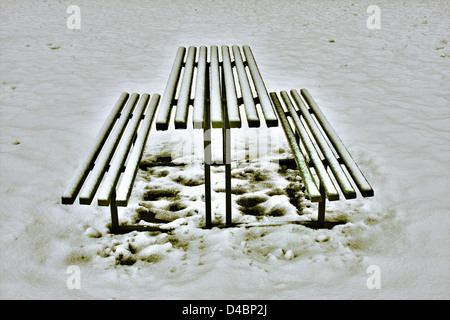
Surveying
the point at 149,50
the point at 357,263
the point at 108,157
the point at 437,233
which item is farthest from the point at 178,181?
the point at 149,50

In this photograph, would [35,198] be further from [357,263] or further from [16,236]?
[357,263]

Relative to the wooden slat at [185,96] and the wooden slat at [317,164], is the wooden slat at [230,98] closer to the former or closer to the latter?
the wooden slat at [185,96]

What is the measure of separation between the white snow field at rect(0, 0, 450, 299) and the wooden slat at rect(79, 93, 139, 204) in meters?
0.49

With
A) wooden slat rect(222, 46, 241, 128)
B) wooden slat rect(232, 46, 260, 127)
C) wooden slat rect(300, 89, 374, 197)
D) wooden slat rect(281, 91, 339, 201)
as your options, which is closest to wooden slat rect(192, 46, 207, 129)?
wooden slat rect(222, 46, 241, 128)

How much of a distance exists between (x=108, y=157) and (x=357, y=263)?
5.08 feet

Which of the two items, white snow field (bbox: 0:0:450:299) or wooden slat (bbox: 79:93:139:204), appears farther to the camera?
white snow field (bbox: 0:0:450:299)

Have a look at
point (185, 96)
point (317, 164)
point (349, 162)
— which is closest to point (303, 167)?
point (317, 164)

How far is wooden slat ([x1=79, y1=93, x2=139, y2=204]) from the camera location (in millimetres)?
1915

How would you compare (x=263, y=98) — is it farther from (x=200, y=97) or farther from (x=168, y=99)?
(x=168, y=99)

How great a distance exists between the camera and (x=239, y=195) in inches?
112

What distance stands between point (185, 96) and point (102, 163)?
64cm

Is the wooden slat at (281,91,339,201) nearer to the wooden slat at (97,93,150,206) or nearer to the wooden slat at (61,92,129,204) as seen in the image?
the wooden slat at (97,93,150,206)

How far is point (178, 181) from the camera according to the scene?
3.04 m

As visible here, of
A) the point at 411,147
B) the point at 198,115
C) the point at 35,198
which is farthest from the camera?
the point at 411,147
